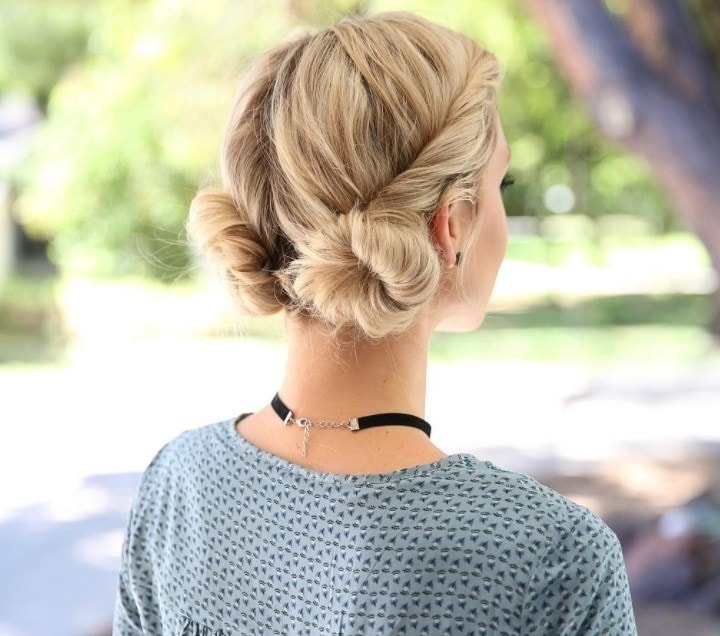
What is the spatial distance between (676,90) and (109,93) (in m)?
8.53

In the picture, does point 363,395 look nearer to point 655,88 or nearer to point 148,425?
point 655,88

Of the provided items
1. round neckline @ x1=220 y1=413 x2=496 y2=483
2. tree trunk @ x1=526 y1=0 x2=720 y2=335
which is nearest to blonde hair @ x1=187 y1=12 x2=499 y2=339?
round neckline @ x1=220 y1=413 x2=496 y2=483

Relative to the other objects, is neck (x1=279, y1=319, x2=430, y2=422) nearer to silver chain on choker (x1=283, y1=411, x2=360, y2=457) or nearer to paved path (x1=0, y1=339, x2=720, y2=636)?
silver chain on choker (x1=283, y1=411, x2=360, y2=457)

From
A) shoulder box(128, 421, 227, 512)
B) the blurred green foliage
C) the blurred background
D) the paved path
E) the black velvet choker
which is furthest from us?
the blurred green foliage

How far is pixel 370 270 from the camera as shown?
970mm

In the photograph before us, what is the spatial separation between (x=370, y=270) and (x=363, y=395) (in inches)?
4.7

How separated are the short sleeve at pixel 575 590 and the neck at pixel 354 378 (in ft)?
0.67

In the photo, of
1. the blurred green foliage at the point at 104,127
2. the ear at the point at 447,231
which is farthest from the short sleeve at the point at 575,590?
the blurred green foliage at the point at 104,127

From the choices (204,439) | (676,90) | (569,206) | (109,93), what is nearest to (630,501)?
(676,90)

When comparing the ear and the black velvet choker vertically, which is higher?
the ear

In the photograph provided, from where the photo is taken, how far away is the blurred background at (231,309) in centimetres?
297

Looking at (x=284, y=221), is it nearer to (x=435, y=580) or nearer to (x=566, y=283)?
(x=435, y=580)

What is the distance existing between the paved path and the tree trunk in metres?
2.74

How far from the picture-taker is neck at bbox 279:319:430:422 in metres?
0.96
